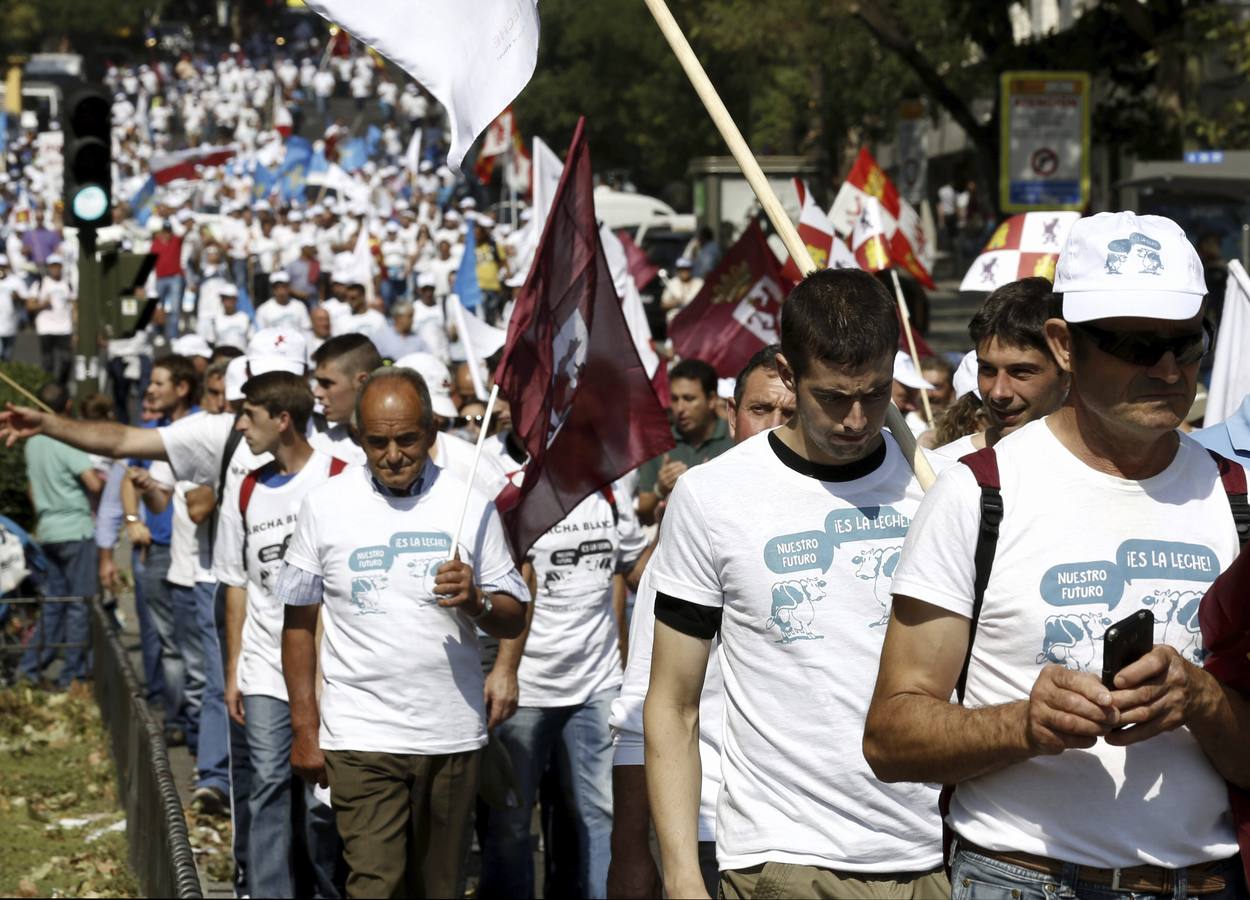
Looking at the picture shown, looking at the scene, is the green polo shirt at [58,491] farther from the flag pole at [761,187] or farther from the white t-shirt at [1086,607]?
the white t-shirt at [1086,607]

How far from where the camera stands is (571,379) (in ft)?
22.4

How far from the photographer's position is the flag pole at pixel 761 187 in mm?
4250

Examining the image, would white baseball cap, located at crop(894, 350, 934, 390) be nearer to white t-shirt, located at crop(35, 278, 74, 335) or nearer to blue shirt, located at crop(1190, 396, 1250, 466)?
blue shirt, located at crop(1190, 396, 1250, 466)

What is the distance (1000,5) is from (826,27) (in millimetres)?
9300

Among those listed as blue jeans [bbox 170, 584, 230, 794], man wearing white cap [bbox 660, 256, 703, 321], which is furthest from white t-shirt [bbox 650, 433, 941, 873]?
man wearing white cap [bbox 660, 256, 703, 321]

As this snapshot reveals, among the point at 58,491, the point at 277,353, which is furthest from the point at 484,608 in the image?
the point at 58,491

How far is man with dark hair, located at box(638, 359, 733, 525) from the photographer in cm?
913

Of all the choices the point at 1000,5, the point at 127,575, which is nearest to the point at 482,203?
the point at 1000,5

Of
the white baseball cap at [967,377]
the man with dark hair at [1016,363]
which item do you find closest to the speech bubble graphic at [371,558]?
the white baseball cap at [967,377]

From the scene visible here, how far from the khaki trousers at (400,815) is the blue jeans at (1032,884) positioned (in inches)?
129

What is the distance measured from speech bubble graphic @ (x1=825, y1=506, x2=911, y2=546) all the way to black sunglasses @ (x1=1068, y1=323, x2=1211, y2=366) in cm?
108

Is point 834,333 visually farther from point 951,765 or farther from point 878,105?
point 878,105

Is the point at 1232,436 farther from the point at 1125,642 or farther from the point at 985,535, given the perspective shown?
the point at 1125,642

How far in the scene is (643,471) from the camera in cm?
1005
